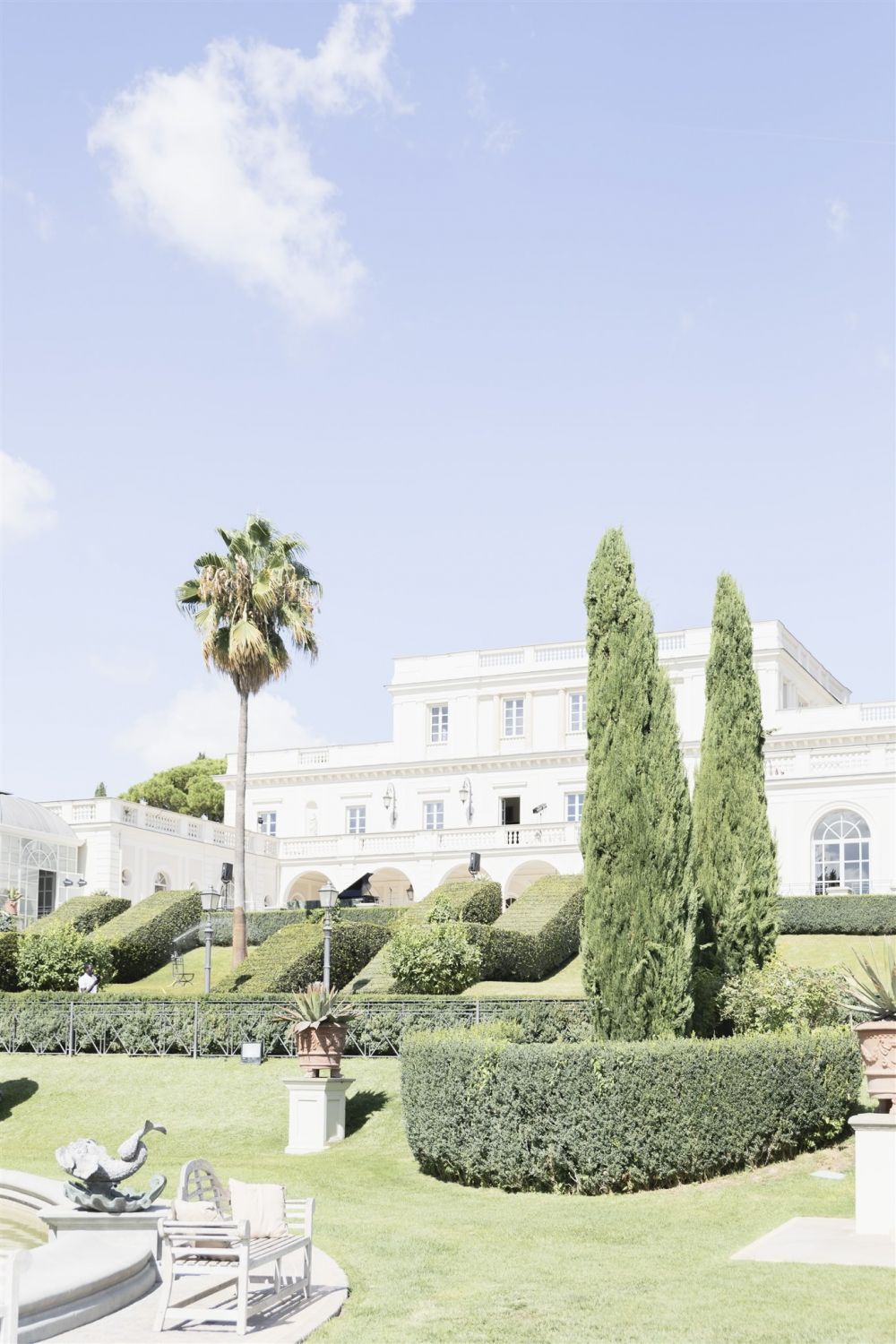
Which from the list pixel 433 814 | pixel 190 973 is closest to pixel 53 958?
pixel 190 973

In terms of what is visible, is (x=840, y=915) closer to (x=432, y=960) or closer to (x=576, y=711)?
(x=432, y=960)

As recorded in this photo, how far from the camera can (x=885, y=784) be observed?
42.8 metres

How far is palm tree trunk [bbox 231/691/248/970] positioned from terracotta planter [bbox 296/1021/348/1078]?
12581mm

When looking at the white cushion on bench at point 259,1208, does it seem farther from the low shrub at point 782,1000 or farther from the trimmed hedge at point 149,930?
the trimmed hedge at point 149,930

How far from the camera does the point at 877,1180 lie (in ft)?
40.0

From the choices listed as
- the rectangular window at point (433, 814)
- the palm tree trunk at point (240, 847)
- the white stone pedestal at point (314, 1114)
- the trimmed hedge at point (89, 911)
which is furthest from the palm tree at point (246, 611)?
the rectangular window at point (433, 814)

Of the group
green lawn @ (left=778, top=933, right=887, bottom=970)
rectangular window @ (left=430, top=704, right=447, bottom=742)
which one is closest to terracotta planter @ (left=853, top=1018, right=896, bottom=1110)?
green lawn @ (left=778, top=933, right=887, bottom=970)

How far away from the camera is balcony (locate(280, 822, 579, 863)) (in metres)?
48.1

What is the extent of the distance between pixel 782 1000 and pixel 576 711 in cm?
3718

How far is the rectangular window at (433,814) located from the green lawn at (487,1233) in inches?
1273

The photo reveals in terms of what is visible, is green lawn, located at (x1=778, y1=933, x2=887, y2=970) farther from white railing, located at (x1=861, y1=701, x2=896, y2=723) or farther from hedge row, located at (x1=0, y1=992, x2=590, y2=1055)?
white railing, located at (x1=861, y1=701, x2=896, y2=723)

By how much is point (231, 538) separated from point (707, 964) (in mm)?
18682

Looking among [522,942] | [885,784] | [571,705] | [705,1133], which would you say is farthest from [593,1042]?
[571,705]

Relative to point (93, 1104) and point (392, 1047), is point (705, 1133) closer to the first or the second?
point (392, 1047)
